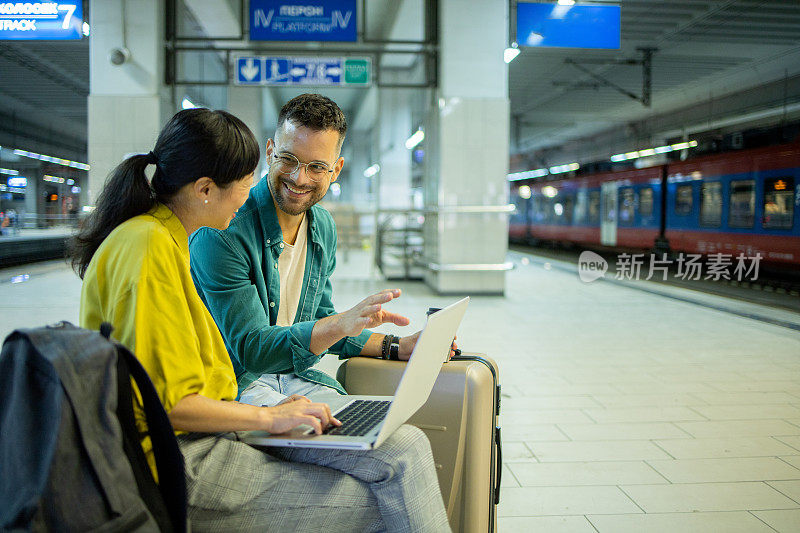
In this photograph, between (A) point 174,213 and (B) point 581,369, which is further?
(B) point 581,369

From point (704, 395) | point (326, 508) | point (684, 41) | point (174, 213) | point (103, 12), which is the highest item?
point (684, 41)

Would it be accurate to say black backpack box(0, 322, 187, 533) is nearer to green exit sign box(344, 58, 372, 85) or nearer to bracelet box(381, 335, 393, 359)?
bracelet box(381, 335, 393, 359)

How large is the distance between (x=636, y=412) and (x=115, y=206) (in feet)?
11.7

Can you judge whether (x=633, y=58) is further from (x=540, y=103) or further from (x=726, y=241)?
(x=540, y=103)

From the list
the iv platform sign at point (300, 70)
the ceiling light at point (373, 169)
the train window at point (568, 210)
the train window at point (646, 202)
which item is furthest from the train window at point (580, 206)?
the iv platform sign at point (300, 70)

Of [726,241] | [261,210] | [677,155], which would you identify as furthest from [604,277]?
[261,210]

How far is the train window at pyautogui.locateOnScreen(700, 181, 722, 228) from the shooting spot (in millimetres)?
11945

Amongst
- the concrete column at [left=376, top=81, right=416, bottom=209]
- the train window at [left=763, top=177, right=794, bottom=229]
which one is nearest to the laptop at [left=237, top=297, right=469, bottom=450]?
the train window at [left=763, top=177, right=794, bottom=229]

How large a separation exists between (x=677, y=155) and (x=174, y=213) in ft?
45.9

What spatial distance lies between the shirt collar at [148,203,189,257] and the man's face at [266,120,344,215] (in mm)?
570

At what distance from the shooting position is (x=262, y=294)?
201cm

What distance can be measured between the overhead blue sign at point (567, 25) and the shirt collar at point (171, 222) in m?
6.88

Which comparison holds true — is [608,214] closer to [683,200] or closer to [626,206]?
[626,206]

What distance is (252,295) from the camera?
1.87 m
